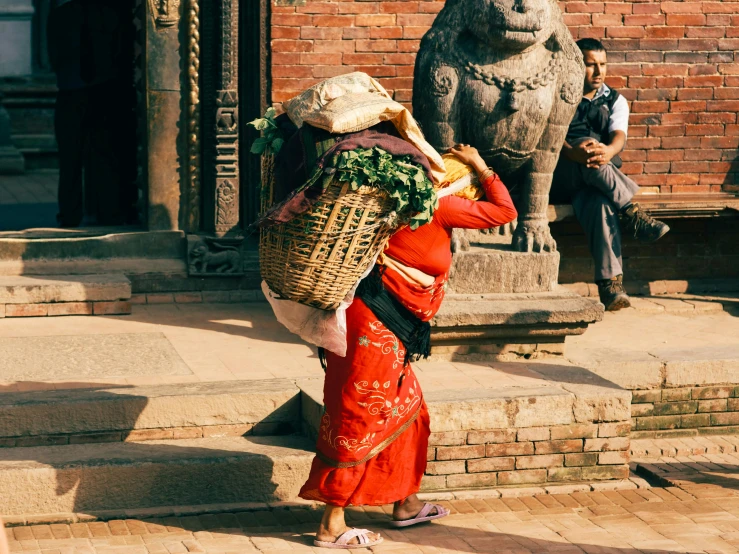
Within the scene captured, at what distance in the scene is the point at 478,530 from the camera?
17.3 ft

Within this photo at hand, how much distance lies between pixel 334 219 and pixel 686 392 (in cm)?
289

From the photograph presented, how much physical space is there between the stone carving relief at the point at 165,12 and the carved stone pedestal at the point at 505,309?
8.74 ft

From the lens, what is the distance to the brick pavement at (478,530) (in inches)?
196

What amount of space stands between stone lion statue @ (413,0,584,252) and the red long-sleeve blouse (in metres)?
1.59

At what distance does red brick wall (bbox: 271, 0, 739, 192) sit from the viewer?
8070 mm

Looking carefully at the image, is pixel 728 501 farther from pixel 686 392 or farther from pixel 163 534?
pixel 163 534

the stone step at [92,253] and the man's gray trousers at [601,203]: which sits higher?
the man's gray trousers at [601,203]

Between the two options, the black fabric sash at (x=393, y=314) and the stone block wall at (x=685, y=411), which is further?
the stone block wall at (x=685, y=411)

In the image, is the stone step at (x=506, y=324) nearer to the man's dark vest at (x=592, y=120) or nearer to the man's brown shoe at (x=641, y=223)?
the man's brown shoe at (x=641, y=223)

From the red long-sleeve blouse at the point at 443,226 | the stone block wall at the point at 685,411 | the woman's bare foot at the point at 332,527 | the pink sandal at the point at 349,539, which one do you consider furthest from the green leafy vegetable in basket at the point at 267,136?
the stone block wall at the point at 685,411

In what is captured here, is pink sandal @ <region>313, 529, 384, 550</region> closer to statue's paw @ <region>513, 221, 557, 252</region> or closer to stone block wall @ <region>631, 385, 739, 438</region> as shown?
stone block wall @ <region>631, 385, 739, 438</region>

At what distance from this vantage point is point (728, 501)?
224 inches

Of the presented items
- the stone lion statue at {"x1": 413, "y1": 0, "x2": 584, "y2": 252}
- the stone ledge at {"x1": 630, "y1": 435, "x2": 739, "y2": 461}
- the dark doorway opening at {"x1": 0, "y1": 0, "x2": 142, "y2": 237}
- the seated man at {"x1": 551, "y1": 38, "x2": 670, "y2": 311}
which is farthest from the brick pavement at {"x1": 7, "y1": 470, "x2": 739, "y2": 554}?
the dark doorway opening at {"x1": 0, "y1": 0, "x2": 142, "y2": 237}

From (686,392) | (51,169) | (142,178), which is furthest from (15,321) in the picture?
(51,169)
